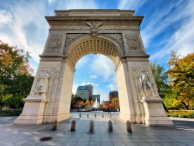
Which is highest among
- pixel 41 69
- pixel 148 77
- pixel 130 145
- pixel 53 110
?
pixel 41 69

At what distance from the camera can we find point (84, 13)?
54.7 ft

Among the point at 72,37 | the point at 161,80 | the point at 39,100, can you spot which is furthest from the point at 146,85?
the point at 161,80

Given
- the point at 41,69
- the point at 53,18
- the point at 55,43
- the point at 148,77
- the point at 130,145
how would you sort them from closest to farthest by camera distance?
the point at 130,145 < the point at 148,77 < the point at 41,69 < the point at 55,43 < the point at 53,18

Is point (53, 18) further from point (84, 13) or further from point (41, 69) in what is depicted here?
point (41, 69)

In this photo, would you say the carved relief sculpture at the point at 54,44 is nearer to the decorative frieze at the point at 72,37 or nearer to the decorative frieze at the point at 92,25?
the decorative frieze at the point at 72,37

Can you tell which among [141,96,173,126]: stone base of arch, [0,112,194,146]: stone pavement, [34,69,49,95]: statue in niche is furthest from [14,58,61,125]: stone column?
[141,96,173,126]: stone base of arch

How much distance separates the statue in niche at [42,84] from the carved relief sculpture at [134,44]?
11412mm

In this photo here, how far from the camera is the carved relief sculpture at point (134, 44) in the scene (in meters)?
12.4

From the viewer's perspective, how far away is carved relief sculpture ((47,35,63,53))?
40.8 ft

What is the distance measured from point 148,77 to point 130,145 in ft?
27.2

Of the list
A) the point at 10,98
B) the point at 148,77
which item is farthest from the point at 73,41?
the point at 10,98

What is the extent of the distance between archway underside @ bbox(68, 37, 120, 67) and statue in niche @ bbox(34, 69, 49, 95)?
4.50 meters

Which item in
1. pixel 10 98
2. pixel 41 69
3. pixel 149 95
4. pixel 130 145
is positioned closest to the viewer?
pixel 130 145

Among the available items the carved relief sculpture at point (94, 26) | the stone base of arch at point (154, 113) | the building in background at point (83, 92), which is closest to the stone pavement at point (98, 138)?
the stone base of arch at point (154, 113)
